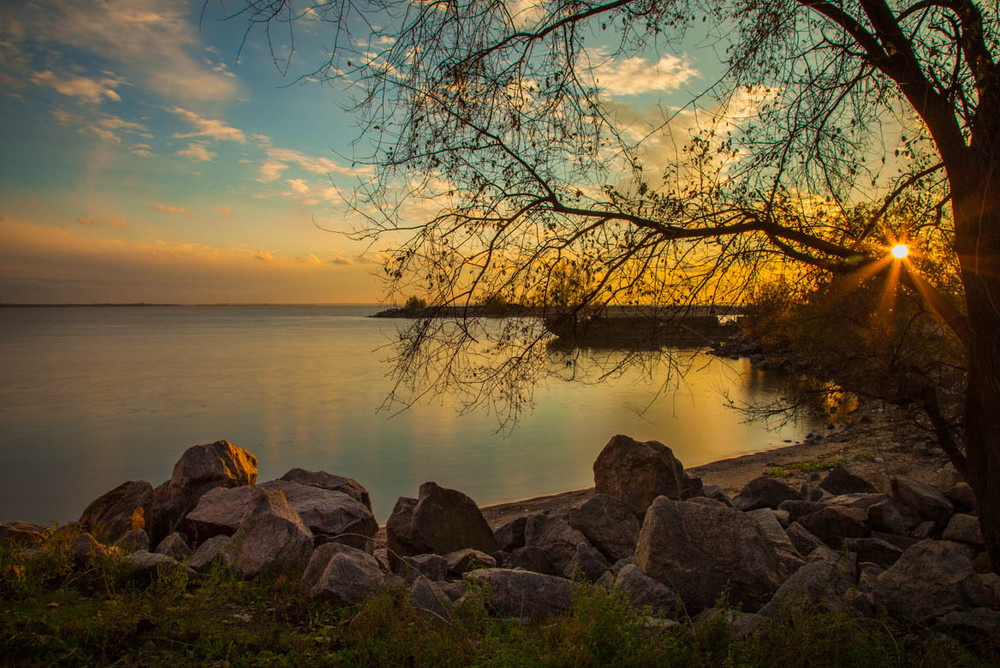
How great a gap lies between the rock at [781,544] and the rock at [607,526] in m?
1.40

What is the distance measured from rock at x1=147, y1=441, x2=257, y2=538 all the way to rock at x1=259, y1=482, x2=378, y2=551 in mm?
943

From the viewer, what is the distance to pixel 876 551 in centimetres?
658

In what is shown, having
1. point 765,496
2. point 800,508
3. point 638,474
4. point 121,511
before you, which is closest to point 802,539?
point 800,508

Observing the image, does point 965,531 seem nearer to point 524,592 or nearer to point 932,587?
point 932,587

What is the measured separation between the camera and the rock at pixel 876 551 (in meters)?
6.52

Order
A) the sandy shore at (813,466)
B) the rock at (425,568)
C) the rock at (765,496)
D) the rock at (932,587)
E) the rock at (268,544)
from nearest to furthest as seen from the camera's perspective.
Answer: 1. the rock at (932,587)
2. the rock at (268,544)
3. the rock at (425,568)
4. the rock at (765,496)
5. the sandy shore at (813,466)

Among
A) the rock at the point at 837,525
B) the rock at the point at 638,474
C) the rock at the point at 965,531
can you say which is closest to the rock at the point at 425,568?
the rock at the point at 638,474

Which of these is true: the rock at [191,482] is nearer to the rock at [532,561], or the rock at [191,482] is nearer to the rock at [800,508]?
the rock at [532,561]

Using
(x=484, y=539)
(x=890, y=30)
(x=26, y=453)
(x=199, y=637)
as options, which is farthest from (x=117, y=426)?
(x=890, y=30)

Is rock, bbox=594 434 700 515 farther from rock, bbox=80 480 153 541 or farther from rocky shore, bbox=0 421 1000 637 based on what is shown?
rock, bbox=80 480 153 541

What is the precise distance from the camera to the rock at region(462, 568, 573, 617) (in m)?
4.74

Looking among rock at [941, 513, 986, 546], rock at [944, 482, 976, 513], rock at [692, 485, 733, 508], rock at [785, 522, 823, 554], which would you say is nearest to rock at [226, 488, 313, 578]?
rock at [785, 522, 823, 554]

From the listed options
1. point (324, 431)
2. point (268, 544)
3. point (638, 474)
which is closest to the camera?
point (268, 544)

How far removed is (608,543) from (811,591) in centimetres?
260
